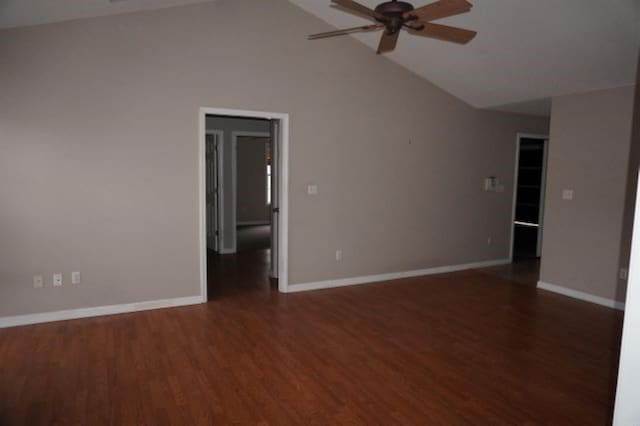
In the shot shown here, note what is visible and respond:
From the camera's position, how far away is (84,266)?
3965 mm

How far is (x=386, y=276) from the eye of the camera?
5625 mm

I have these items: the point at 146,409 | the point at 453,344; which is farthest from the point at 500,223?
the point at 146,409

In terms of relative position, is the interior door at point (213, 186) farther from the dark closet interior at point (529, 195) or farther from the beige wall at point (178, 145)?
the dark closet interior at point (529, 195)

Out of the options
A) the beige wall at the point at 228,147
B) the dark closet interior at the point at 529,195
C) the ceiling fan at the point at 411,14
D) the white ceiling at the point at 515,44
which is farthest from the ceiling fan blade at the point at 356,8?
the dark closet interior at the point at 529,195

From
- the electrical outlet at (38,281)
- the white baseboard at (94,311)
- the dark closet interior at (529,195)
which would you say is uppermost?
the dark closet interior at (529,195)

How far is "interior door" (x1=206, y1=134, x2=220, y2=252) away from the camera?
23.0 ft

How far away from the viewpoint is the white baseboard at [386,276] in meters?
5.08

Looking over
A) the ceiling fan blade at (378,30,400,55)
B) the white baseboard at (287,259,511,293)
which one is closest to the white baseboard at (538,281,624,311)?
the white baseboard at (287,259,511,293)

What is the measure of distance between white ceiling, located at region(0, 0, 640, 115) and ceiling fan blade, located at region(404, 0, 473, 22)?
1.27 meters

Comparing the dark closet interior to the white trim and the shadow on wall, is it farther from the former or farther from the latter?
the white trim

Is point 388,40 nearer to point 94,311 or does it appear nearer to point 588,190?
point 588,190

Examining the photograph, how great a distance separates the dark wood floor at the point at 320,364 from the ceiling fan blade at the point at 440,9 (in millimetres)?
2472

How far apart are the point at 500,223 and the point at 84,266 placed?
583cm

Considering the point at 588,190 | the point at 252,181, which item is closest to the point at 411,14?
the point at 588,190
